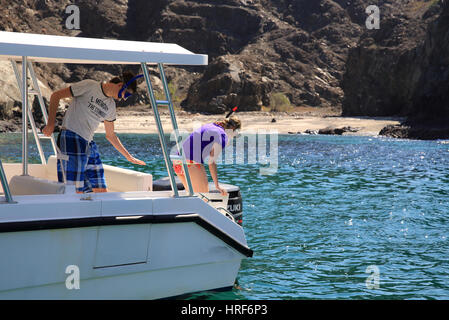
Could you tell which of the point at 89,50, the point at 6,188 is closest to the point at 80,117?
Result: the point at 89,50

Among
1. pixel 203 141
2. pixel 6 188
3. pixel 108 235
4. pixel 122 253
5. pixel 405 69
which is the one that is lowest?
pixel 122 253

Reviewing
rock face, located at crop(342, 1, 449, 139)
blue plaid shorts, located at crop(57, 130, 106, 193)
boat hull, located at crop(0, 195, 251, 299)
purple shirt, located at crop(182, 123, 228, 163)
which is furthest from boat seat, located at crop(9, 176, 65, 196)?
rock face, located at crop(342, 1, 449, 139)

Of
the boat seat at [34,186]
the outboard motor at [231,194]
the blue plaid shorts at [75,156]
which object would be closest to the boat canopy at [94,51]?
the boat seat at [34,186]

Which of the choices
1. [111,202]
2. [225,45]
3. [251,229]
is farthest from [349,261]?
[225,45]

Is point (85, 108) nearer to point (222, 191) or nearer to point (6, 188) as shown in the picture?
point (6, 188)

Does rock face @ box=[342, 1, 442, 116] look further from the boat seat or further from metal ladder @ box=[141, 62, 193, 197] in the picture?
the boat seat

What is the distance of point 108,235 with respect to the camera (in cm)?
564

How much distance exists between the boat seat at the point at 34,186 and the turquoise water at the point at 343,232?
173 cm

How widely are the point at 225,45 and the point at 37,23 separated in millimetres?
28287

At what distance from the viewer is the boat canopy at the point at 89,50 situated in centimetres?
516

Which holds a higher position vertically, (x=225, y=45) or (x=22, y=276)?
(x=225, y=45)

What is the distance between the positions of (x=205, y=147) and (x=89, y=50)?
76.5 inches
